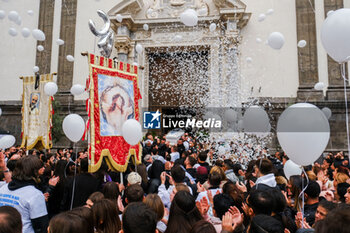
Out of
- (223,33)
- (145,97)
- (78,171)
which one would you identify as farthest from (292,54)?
(78,171)

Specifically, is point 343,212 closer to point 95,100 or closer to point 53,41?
point 95,100

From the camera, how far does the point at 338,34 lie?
2908mm

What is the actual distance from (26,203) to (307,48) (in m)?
12.2

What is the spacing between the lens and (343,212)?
3.96 ft

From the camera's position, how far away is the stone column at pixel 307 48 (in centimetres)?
1173

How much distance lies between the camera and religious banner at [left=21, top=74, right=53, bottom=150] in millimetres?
6340

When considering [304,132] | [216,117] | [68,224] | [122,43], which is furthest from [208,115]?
[68,224]

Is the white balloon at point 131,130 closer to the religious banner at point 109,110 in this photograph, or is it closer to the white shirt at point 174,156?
the religious banner at point 109,110

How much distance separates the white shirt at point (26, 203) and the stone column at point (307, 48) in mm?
11262

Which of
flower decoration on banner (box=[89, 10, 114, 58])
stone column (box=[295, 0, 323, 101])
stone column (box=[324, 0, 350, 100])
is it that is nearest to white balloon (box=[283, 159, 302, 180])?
flower decoration on banner (box=[89, 10, 114, 58])

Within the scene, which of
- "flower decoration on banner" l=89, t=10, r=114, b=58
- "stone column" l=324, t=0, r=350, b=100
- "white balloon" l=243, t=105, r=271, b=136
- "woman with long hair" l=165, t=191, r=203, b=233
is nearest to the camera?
"woman with long hair" l=165, t=191, r=203, b=233

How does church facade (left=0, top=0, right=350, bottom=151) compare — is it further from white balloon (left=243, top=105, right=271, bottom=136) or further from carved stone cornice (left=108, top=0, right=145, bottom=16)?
white balloon (left=243, top=105, right=271, bottom=136)

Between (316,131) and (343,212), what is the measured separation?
170 centimetres

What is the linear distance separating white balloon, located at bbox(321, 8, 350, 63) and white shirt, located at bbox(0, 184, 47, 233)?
3.18 m
